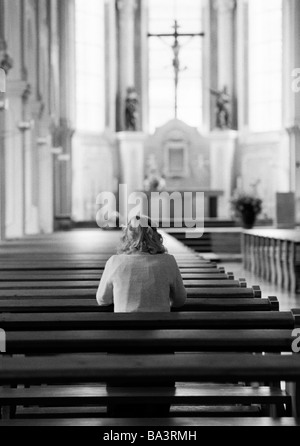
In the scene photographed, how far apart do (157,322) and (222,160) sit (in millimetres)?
21570

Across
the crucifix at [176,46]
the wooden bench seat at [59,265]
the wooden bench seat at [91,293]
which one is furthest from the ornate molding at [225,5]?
the wooden bench seat at [91,293]

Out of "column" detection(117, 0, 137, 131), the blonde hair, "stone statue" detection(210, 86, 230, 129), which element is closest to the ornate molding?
"stone statue" detection(210, 86, 230, 129)

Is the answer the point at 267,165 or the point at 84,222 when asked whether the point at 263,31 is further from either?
the point at 84,222

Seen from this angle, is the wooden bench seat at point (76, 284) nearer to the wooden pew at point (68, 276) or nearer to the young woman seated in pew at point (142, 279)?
the wooden pew at point (68, 276)

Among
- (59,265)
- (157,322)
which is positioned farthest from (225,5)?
(157,322)

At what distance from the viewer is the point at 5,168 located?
13422 mm

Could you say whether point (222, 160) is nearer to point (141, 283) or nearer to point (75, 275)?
point (75, 275)

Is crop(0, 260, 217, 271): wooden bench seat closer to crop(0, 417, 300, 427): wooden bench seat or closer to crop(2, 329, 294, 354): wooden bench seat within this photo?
crop(2, 329, 294, 354): wooden bench seat

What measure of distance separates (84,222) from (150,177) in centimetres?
223

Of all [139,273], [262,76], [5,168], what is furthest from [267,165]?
[139,273]

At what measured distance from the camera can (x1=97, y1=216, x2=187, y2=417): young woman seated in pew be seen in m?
3.54

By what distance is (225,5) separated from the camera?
24.6 meters

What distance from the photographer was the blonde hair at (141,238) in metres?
3.68

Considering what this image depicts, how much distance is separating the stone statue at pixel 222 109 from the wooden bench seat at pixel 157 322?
21.8 meters
